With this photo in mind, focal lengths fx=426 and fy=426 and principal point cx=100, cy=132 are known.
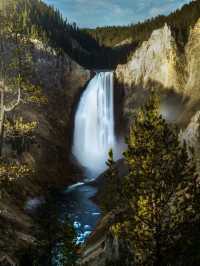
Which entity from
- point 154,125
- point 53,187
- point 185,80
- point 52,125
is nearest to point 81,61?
point 52,125

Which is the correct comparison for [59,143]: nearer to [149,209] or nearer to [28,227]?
[28,227]

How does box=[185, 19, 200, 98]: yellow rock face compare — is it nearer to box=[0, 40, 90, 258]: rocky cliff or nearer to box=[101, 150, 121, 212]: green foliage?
box=[0, 40, 90, 258]: rocky cliff

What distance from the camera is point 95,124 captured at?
92812 millimetres

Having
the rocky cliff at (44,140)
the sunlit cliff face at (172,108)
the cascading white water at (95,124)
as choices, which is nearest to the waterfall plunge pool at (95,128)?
the cascading white water at (95,124)

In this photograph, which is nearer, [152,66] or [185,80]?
[185,80]

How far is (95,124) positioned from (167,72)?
19.9 m

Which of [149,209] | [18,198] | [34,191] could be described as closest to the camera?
[149,209]

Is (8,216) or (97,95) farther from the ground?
(97,95)

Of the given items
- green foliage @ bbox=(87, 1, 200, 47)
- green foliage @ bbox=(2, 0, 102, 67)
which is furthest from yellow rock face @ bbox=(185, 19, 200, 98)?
green foliage @ bbox=(2, 0, 102, 67)

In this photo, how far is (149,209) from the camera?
62.1 ft

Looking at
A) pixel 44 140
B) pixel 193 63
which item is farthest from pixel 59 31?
pixel 193 63

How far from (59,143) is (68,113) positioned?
1222 centimetres

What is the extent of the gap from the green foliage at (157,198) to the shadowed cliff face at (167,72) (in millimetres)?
45626

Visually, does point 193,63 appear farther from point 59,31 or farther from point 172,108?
point 59,31
